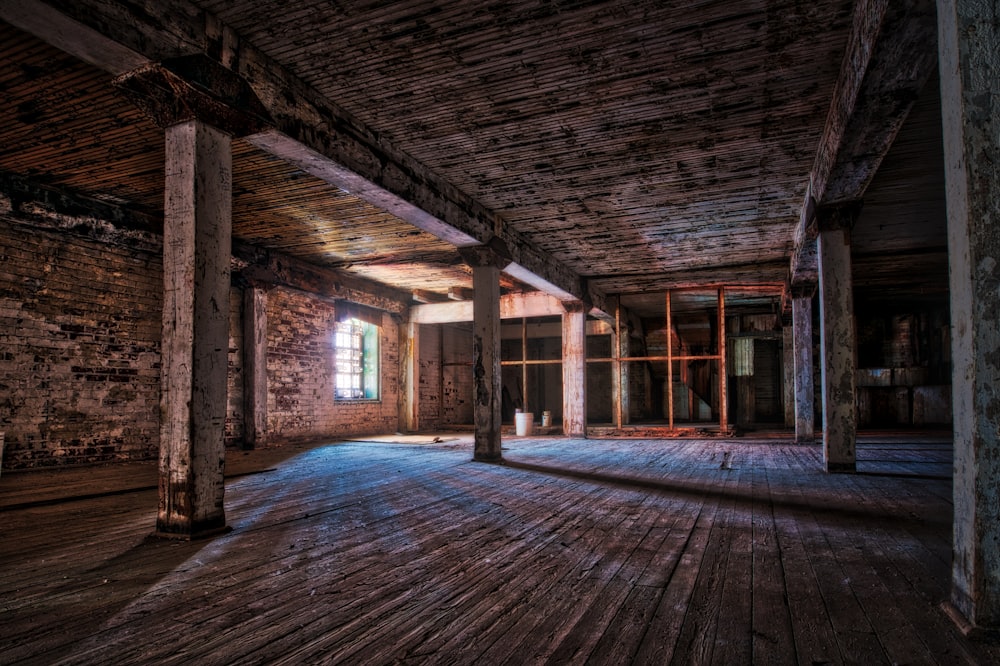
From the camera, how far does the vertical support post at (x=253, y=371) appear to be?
938 cm

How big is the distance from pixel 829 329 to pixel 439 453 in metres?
5.25

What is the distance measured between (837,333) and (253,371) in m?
8.27

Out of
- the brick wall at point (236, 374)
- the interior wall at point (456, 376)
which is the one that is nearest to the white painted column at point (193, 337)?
the brick wall at point (236, 374)

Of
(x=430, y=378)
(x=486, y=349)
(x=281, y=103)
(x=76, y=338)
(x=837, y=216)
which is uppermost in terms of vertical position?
(x=281, y=103)

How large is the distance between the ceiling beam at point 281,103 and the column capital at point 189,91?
0.05 m

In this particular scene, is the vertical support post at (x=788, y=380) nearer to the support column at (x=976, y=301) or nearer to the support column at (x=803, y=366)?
the support column at (x=803, y=366)

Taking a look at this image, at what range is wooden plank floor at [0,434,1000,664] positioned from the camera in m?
1.93

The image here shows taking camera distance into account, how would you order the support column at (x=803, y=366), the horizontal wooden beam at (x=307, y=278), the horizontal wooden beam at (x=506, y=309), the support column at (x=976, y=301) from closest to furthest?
the support column at (x=976, y=301) < the horizontal wooden beam at (x=307, y=278) < the support column at (x=803, y=366) < the horizontal wooden beam at (x=506, y=309)

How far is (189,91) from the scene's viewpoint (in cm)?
352

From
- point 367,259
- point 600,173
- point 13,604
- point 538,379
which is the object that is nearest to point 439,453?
point 367,259

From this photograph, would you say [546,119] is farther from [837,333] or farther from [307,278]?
[307,278]

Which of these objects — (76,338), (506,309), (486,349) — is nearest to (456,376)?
(506,309)

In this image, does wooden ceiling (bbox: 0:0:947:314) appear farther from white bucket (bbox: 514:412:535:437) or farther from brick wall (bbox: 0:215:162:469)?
white bucket (bbox: 514:412:535:437)

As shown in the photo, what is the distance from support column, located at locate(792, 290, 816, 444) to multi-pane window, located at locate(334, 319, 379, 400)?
8308mm
